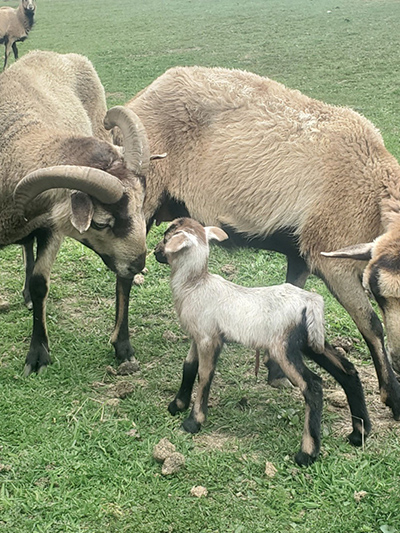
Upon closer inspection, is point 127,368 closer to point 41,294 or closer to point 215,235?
point 41,294

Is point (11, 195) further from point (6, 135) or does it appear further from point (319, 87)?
point (319, 87)

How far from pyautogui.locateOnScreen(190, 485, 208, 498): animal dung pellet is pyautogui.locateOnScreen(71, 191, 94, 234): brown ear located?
187cm

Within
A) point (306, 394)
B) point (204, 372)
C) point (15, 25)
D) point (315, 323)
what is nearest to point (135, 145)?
point (204, 372)

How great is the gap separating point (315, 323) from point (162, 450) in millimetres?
1234

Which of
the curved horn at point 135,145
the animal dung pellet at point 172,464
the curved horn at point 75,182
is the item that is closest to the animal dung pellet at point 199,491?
the animal dung pellet at point 172,464

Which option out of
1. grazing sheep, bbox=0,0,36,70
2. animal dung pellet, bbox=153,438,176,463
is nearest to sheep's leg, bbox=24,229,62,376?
animal dung pellet, bbox=153,438,176,463

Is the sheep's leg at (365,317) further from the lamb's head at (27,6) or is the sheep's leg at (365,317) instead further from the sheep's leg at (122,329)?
the lamb's head at (27,6)

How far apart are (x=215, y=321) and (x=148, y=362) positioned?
1.29 metres

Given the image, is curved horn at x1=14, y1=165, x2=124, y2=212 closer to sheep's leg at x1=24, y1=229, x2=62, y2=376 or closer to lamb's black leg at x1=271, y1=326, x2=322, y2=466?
sheep's leg at x1=24, y1=229, x2=62, y2=376

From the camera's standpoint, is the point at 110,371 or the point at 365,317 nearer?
the point at 365,317

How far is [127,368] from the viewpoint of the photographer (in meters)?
5.21

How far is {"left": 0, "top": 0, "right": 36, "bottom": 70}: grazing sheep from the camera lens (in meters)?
20.4

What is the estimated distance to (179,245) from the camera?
14.0ft

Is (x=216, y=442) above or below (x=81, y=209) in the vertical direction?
below
